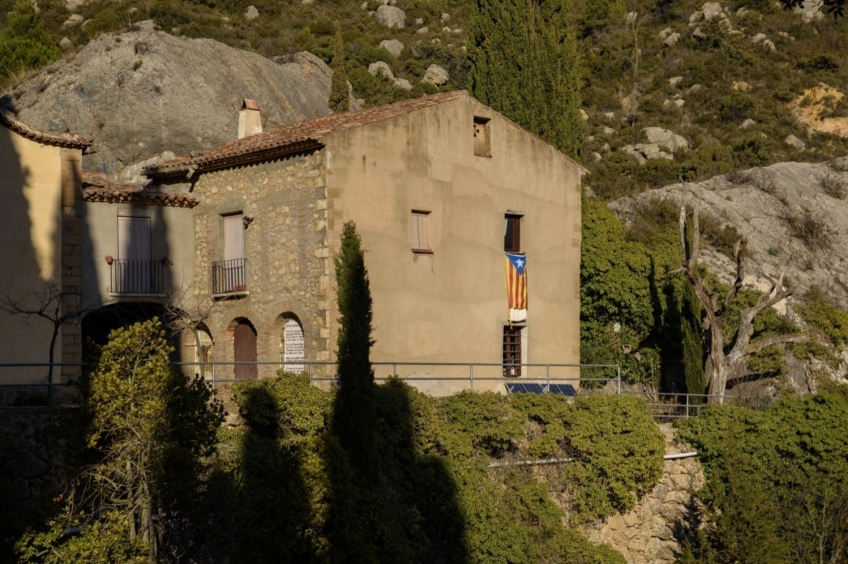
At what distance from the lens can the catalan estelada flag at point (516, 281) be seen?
30844 mm

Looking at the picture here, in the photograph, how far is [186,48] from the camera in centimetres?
4362

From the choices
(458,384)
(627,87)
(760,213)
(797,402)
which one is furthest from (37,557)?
(627,87)

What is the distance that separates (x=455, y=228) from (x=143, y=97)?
15058mm

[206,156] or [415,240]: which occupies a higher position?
[206,156]

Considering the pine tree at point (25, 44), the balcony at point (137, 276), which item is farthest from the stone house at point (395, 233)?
the pine tree at point (25, 44)

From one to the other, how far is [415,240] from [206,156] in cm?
571

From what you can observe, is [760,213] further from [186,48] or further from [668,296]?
[186,48]

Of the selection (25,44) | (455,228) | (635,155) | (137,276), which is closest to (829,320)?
(455,228)

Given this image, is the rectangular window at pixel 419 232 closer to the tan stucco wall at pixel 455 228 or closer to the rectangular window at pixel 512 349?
the tan stucco wall at pixel 455 228

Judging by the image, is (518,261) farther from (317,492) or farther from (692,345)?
(317,492)

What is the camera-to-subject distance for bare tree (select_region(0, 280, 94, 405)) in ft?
88.3

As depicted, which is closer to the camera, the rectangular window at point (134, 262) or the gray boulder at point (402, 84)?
the rectangular window at point (134, 262)

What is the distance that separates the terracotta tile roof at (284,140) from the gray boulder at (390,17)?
4850cm

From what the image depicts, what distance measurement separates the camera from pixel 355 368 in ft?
76.6
